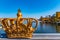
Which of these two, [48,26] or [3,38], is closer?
[3,38]

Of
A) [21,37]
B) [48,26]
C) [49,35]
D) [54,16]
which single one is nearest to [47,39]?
[49,35]

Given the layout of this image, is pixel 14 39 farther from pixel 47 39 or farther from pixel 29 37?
pixel 47 39

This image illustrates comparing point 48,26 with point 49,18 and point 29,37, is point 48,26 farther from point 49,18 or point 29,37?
point 29,37

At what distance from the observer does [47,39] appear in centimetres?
431

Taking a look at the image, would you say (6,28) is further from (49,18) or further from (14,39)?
(49,18)

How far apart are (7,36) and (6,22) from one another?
1.16 ft

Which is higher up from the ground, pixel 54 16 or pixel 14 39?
pixel 54 16

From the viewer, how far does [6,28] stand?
4.52 m

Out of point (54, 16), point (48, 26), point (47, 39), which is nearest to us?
point (47, 39)

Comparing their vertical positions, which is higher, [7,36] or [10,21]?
[10,21]

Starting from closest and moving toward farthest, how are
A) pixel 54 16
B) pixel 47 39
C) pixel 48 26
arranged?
pixel 47 39 → pixel 54 16 → pixel 48 26

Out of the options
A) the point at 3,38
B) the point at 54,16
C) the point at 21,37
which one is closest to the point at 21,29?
the point at 21,37

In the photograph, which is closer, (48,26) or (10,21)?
(10,21)

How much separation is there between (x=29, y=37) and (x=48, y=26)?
6.05 m
